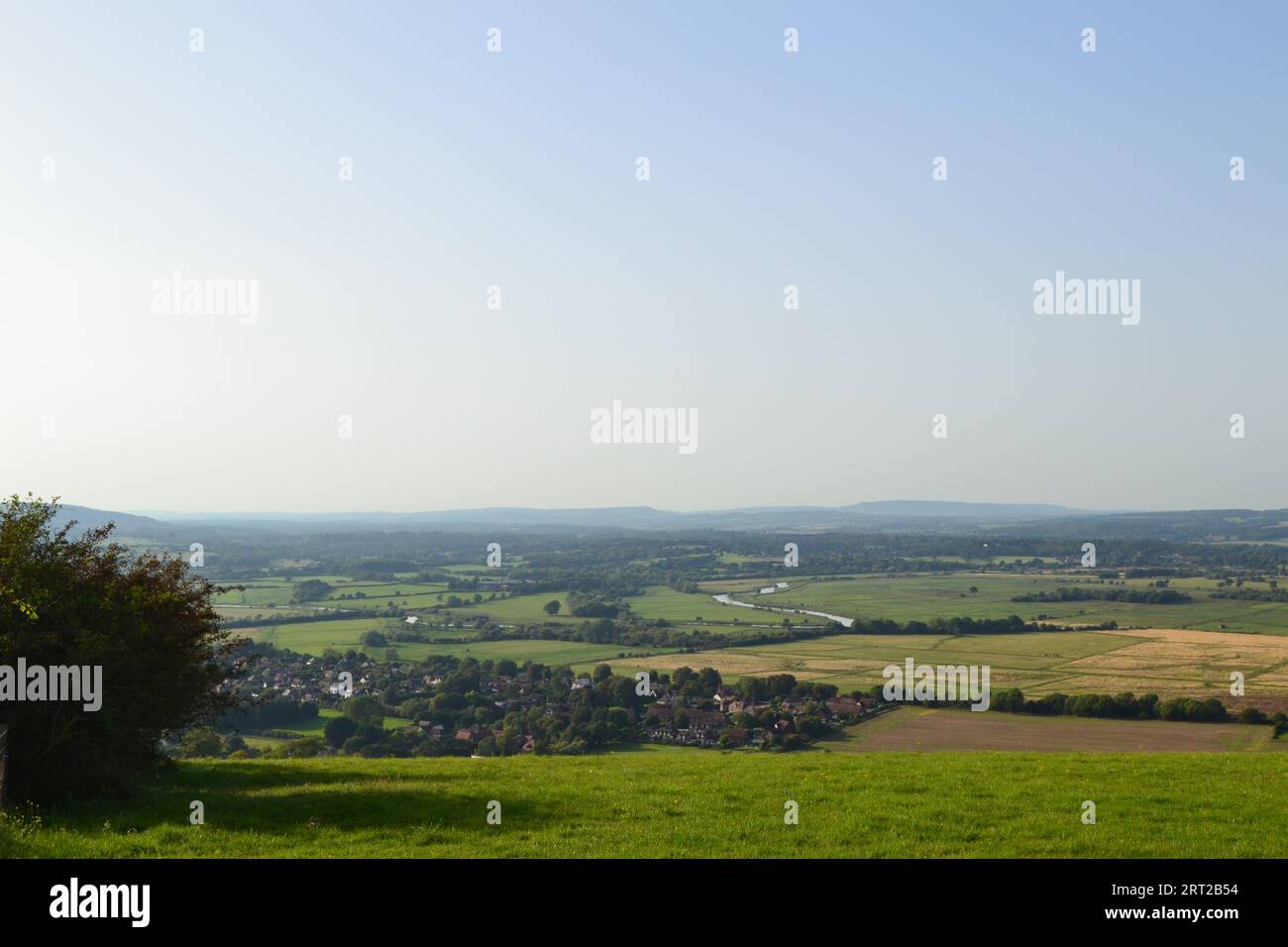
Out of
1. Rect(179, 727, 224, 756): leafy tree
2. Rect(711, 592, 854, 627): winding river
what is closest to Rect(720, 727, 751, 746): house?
Rect(179, 727, 224, 756): leafy tree

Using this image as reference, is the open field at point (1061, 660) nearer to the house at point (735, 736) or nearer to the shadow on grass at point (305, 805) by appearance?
the house at point (735, 736)

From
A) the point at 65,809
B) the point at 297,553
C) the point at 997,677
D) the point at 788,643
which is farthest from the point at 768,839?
the point at 297,553

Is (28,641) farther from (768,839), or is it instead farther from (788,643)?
(788,643)

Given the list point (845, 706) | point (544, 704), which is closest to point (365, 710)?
point (544, 704)

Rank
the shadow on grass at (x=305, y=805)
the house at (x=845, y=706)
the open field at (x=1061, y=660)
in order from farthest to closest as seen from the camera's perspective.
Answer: the open field at (x=1061, y=660) < the house at (x=845, y=706) < the shadow on grass at (x=305, y=805)

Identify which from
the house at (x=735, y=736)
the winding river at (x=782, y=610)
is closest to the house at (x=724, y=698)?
the house at (x=735, y=736)

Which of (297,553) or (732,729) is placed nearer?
(732,729)

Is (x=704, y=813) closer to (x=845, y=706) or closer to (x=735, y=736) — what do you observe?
(x=735, y=736)
